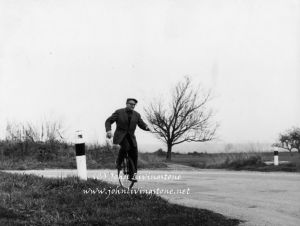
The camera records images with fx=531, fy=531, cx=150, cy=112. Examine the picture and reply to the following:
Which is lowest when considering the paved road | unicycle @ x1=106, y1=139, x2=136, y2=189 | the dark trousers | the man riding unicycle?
the paved road

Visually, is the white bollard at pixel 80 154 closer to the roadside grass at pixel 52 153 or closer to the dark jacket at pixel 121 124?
the dark jacket at pixel 121 124

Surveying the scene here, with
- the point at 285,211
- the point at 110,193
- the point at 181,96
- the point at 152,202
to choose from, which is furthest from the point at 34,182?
the point at 181,96

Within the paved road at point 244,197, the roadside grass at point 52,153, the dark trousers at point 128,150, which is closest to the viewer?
the paved road at point 244,197

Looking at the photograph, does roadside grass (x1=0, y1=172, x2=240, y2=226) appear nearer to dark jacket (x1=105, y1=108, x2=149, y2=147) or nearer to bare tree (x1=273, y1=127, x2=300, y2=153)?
dark jacket (x1=105, y1=108, x2=149, y2=147)

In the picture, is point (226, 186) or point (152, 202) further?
point (226, 186)

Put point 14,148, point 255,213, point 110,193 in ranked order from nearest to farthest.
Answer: point 255,213 < point 110,193 < point 14,148

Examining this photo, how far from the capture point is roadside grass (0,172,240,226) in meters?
6.31

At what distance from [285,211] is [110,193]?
2.67 metres

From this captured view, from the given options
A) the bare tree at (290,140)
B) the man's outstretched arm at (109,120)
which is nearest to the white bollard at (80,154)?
the man's outstretched arm at (109,120)

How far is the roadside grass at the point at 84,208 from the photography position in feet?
20.7

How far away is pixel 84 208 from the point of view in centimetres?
702

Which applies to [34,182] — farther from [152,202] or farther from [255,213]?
[255,213]

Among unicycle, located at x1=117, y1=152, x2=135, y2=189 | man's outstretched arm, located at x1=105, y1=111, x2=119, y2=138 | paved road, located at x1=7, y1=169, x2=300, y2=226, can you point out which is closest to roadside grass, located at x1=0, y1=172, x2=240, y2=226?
paved road, located at x1=7, y1=169, x2=300, y2=226

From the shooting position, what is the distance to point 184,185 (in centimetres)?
1137
